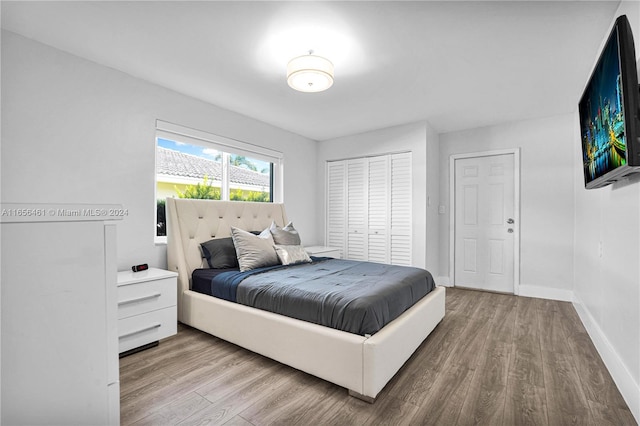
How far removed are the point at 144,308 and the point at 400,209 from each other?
3.34m

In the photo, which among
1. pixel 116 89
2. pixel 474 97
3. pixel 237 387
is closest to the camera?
pixel 237 387

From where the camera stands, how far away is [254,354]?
2.38 meters

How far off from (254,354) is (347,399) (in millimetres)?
902

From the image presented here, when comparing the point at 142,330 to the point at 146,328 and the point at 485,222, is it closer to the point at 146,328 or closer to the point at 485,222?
the point at 146,328

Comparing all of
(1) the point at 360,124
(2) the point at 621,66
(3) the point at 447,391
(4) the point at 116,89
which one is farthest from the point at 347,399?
(1) the point at 360,124

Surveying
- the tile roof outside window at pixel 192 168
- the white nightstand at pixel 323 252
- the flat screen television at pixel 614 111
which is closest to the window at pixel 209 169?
the tile roof outside window at pixel 192 168

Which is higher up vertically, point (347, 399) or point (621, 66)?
point (621, 66)

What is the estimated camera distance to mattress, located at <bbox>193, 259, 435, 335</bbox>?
75.2 inches

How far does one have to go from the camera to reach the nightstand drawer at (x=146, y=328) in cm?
229

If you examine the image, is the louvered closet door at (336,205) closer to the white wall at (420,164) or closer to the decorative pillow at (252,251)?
the white wall at (420,164)

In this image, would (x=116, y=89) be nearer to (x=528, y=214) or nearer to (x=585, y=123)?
(x=585, y=123)

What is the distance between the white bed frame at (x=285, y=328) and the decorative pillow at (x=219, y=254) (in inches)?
4.6

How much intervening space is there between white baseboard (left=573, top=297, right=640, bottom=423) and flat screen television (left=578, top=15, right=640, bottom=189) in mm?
1155

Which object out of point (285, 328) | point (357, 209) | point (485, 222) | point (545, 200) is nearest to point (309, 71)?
point (285, 328)
